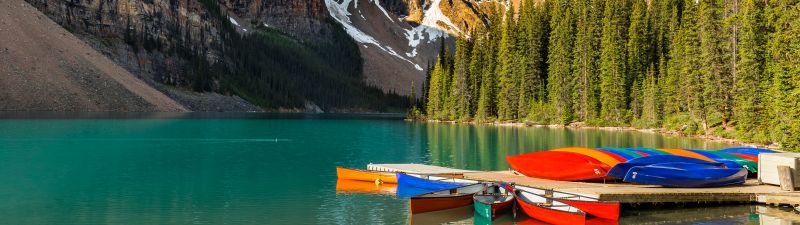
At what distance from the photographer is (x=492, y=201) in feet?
91.6

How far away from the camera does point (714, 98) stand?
70938 millimetres

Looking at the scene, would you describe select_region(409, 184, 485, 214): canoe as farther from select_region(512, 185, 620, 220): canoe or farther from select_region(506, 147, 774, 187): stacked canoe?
select_region(506, 147, 774, 187): stacked canoe

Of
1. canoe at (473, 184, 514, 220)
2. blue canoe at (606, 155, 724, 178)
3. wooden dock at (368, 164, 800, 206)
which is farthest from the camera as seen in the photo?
blue canoe at (606, 155, 724, 178)

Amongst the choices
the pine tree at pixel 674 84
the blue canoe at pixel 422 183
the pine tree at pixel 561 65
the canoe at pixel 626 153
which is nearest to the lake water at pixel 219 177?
the blue canoe at pixel 422 183

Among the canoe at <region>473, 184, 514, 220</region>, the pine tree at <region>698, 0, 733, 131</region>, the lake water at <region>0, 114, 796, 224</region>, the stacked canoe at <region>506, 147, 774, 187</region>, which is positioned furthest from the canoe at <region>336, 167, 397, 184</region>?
the pine tree at <region>698, 0, 733, 131</region>

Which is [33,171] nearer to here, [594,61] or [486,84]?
[594,61]

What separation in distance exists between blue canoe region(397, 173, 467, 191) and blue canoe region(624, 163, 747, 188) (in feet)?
25.6

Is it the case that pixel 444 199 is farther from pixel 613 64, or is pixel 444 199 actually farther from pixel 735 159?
pixel 613 64

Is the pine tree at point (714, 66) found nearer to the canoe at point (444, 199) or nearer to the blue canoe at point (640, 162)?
the blue canoe at point (640, 162)

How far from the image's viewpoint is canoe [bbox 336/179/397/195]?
35094 millimetres

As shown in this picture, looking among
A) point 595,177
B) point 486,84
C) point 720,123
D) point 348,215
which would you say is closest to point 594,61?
point 486,84

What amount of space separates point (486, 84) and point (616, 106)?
31.0 m

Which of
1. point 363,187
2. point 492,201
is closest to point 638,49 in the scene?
point 363,187

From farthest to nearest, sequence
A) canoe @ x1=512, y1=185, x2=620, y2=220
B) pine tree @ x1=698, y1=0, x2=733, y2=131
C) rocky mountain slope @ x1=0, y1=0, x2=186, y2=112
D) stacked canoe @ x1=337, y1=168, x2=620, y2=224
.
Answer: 1. rocky mountain slope @ x1=0, y1=0, x2=186, y2=112
2. pine tree @ x1=698, y1=0, x2=733, y2=131
3. canoe @ x1=512, y1=185, x2=620, y2=220
4. stacked canoe @ x1=337, y1=168, x2=620, y2=224
